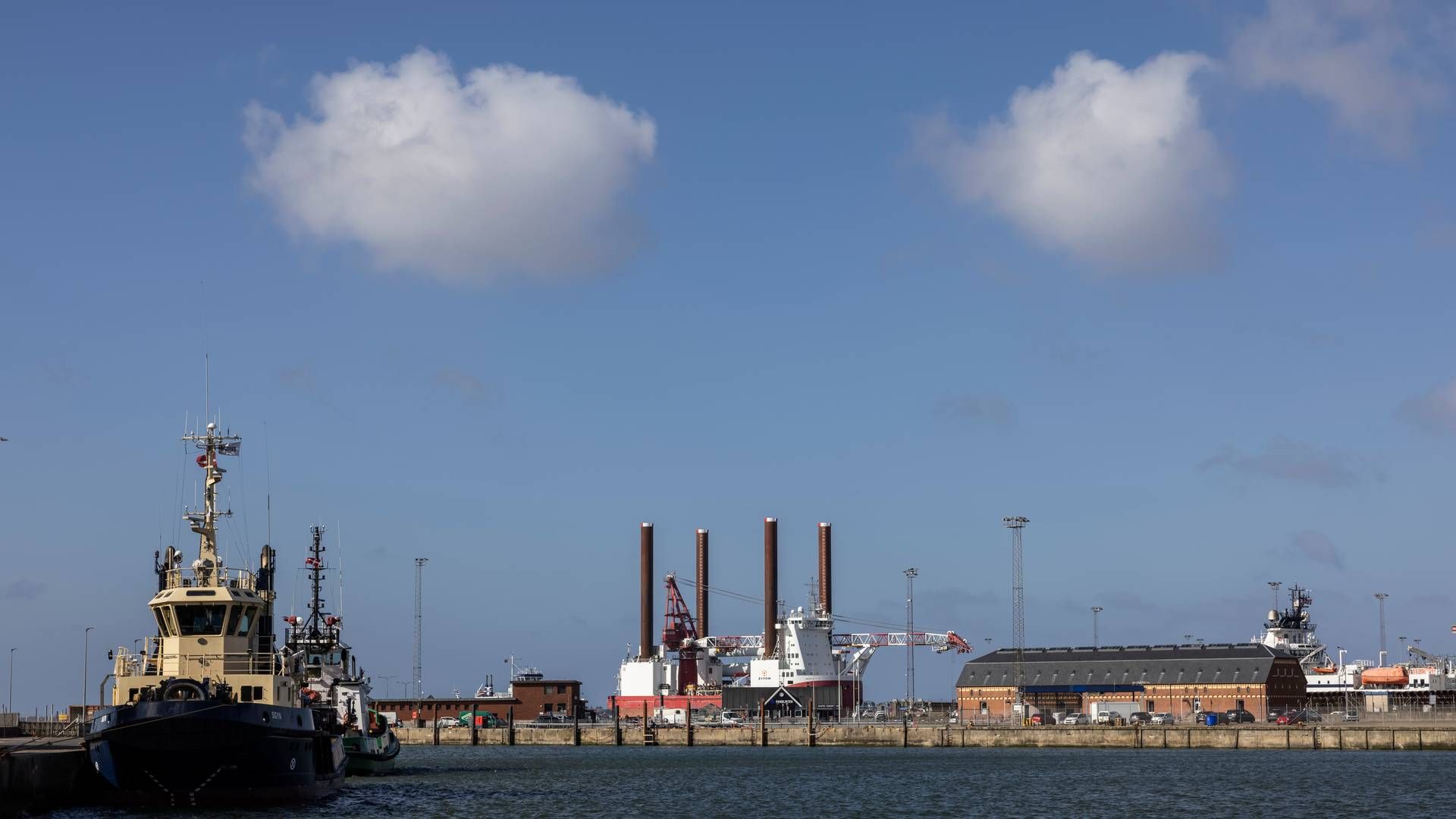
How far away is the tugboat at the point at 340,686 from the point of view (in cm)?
8869

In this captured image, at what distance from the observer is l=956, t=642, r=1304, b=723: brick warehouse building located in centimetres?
16525

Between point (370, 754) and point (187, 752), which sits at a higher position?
point (187, 752)

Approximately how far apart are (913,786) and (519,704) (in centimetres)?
10730

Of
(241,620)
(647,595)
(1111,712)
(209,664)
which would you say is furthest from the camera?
(647,595)

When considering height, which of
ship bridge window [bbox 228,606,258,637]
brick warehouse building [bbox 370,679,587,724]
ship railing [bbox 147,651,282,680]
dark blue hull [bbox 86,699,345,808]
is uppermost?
ship bridge window [bbox 228,606,258,637]

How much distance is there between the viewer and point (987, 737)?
135625 millimetres

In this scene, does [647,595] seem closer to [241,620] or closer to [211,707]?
[241,620]

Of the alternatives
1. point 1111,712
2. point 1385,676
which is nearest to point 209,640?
point 1111,712

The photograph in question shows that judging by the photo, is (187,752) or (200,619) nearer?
(187,752)

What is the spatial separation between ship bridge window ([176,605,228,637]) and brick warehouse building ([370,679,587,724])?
124m

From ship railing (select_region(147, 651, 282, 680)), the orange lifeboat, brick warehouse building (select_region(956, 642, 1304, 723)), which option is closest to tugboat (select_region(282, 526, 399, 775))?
ship railing (select_region(147, 651, 282, 680))

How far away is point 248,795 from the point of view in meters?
55.9

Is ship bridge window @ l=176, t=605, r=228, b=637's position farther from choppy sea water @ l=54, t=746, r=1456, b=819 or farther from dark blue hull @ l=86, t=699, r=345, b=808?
choppy sea water @ l=54, t=746, r=1456, b=819

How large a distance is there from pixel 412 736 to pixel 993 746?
56479mm
